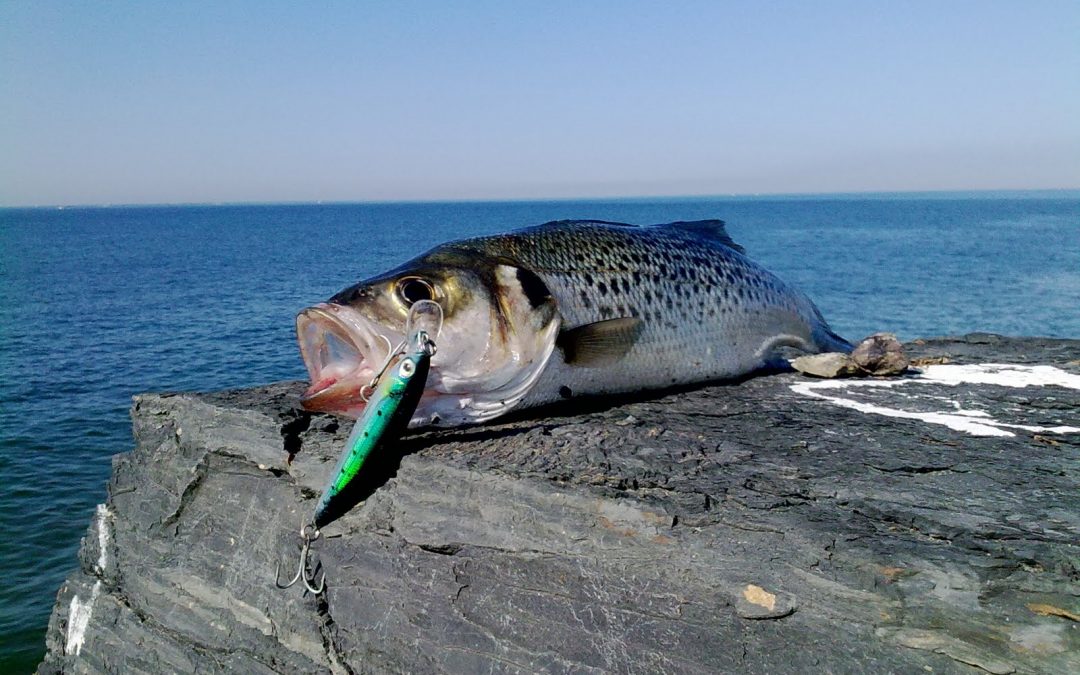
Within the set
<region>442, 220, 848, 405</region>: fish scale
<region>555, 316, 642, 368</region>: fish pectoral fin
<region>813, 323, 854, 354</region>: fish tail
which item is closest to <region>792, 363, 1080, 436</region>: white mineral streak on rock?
<region>813, 323, 854, 354</region>: fish tail

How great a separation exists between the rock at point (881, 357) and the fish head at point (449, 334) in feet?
9.44

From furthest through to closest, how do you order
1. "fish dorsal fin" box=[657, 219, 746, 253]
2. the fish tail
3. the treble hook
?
→ 1. the fish tail
2. "fish dorsal fin" box=[657, 219, 746, 253]
3. the treble hook

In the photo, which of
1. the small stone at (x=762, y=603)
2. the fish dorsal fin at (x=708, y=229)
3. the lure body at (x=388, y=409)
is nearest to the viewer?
the small stone at (x=762, y=603)

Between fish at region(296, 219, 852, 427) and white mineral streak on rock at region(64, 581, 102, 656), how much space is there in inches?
112

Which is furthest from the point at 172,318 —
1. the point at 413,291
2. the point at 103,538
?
the point at 413,291

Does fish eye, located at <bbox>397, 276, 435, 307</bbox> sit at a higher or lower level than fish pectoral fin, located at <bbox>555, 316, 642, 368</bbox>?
higher

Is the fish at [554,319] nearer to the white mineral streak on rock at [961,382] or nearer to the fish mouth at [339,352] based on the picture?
the fish mouth at [339,352]

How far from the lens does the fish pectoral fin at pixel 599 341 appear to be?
4801mm

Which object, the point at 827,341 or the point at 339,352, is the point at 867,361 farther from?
the point at 339,352

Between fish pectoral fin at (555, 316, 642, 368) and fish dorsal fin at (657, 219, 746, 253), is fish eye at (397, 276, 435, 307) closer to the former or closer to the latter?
fish pectoral fin at (555, 316, 642, 368)

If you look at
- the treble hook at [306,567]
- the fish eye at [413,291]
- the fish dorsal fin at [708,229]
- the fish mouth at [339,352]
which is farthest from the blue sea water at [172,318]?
the fish dorsal fin at [708,229]

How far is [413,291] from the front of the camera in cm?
439

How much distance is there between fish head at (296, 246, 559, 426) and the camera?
4.39m

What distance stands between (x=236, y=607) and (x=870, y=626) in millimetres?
3996
